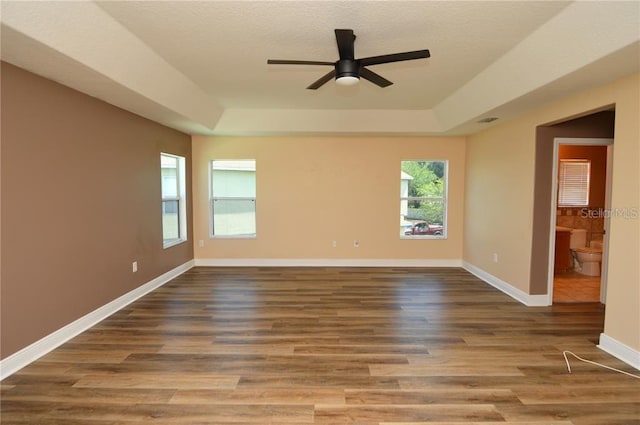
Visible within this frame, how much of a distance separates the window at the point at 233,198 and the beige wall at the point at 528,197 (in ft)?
12.6

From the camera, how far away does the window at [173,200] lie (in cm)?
494

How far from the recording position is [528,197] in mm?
3930

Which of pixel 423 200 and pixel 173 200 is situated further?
pixel 423 200

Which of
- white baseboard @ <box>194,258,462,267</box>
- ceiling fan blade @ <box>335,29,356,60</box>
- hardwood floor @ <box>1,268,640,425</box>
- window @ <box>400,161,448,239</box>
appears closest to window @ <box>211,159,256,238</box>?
white baseboard @ <box>194,258,462,267</box>

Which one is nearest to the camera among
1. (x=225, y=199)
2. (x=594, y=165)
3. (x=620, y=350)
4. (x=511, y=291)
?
(x=620, y=350)

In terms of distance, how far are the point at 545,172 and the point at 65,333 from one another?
534 centimetres

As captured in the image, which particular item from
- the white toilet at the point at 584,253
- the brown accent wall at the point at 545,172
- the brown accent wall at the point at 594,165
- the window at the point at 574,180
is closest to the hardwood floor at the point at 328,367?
the brown accent wall at the point at 545,172

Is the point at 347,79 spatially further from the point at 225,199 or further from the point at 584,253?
the point at 584,253

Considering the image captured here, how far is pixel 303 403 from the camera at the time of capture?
212 centimetres

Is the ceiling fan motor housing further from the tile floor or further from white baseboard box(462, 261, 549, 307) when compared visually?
the tile floor

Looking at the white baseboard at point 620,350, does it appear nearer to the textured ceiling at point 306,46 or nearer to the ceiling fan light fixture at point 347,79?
the textured ceiling at point 306,46

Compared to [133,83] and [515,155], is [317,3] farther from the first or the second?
[515,155]

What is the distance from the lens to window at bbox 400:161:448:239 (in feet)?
19.1

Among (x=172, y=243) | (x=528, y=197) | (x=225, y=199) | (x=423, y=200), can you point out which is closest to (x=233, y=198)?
(x=225, y=199)
